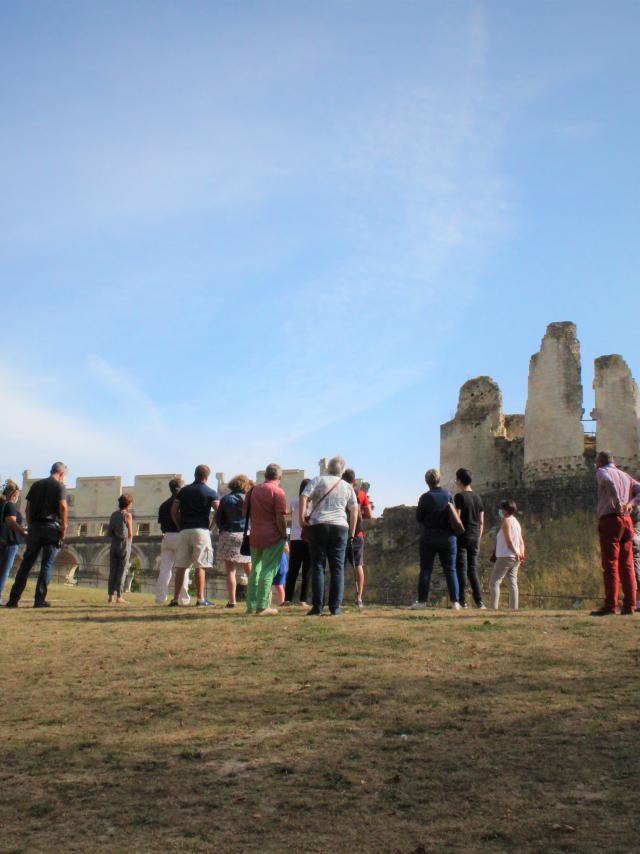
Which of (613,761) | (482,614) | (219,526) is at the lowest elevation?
(613,761)

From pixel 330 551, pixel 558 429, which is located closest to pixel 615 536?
pixel 330 551

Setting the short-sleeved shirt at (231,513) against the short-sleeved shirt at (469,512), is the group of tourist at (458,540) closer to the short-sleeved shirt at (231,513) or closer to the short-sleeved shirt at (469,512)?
the short-sleeved shirt at (469,512)

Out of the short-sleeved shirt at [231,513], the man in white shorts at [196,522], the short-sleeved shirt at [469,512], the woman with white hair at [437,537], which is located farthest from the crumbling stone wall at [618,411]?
the man in white shorts at [196,522]

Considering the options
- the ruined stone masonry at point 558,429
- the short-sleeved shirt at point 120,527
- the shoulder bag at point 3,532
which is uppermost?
the ruined stone masonry at point 558,429

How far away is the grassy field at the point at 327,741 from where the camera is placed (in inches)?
249

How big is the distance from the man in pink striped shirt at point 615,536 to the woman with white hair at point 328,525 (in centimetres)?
305

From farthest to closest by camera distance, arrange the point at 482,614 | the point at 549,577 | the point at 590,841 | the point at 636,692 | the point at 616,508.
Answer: the point at 549,577 → the point at 482,614 → the point at 616,508 → the point at 636,692 → the point at 590,841

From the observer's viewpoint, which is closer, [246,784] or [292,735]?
[246,784]

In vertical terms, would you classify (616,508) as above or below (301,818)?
above

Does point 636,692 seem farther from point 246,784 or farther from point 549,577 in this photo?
point 549,577

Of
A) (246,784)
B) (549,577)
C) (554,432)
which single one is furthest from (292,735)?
(554,432)

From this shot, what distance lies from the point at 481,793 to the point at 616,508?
6.41 m

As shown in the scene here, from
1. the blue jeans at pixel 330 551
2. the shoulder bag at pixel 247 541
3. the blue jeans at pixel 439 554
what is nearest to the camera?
the blue jeans at pixel 330 551

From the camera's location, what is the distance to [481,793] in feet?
21.9
